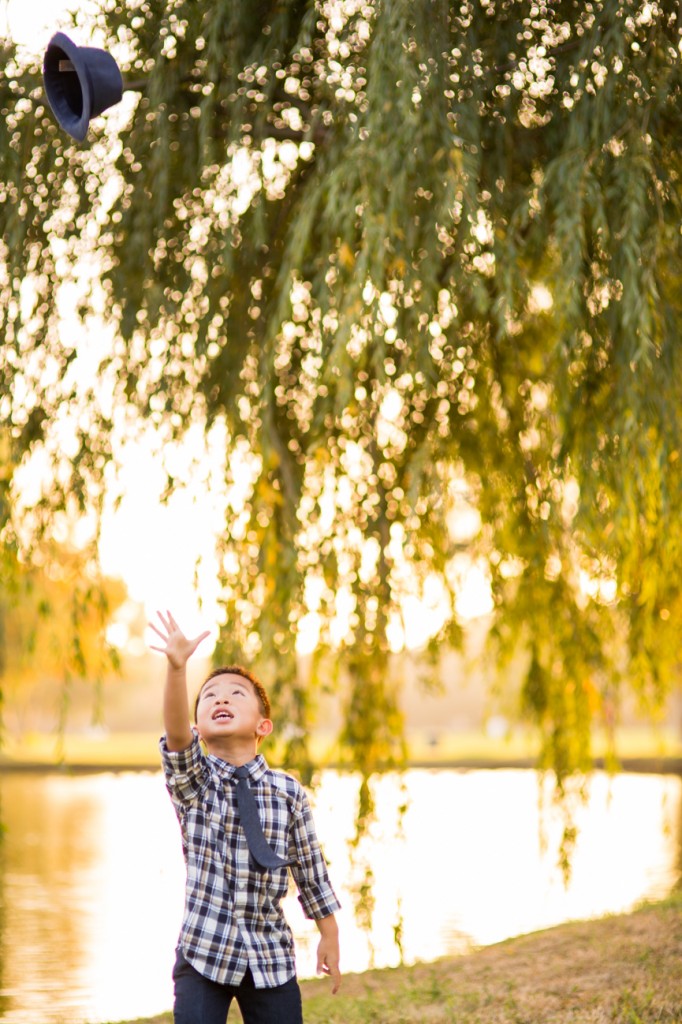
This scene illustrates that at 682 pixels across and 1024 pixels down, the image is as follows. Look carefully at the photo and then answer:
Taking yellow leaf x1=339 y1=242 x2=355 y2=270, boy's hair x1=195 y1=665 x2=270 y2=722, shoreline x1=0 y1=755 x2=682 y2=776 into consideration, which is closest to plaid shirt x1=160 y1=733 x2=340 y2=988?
boy's hair x1=195 y1=665 x2=270 y2=722

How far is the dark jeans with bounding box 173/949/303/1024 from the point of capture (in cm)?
309

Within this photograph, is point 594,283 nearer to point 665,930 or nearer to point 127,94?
point 127,94

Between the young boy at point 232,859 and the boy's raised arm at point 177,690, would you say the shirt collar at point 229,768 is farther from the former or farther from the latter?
the boy's raised arm at point 177,690

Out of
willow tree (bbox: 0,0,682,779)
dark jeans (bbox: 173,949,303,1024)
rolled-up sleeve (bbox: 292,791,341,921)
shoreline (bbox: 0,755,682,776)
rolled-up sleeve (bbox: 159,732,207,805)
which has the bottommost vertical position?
shoreline (bbox: 0,755,682,776)

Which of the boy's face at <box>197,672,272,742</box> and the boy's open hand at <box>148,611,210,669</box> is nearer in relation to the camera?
the boy's open hand at <box>148,611,210,669</box>

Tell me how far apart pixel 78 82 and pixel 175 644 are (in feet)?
9.07

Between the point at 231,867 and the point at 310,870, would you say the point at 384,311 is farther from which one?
the point at 231,867

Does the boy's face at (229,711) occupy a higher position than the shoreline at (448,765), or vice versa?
the boy's face at (229,711)

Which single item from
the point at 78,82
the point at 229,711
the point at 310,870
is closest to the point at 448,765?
the point at 78,82

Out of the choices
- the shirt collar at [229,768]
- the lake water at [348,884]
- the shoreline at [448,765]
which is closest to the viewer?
the shirt collar at [229,768]

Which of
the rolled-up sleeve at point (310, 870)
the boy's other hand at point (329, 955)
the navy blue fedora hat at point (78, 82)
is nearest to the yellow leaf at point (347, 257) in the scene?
the navy blue fedora hat at point (78, 82)

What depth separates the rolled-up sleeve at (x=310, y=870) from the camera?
10.9 ft

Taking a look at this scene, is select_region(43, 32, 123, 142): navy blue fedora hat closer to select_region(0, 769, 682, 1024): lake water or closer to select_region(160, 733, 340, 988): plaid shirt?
select_region(160, 733, 340, 988): plaid shirt

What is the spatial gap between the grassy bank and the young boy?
7.67ft
